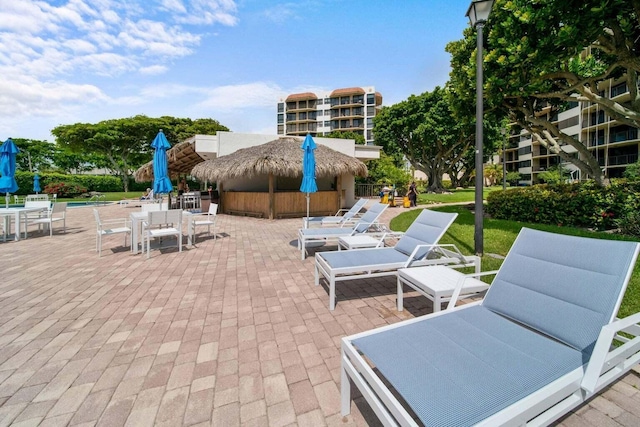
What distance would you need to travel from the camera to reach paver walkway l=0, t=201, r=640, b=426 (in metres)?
2.03

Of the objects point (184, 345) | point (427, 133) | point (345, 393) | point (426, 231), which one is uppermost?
point (427, 133)

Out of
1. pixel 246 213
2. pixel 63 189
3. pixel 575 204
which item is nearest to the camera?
pixel 575 204

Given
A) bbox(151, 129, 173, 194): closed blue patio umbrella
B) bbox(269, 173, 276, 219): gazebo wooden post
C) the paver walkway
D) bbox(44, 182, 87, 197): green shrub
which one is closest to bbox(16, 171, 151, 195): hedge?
bbox(44, 182, 87, 197): green shrub

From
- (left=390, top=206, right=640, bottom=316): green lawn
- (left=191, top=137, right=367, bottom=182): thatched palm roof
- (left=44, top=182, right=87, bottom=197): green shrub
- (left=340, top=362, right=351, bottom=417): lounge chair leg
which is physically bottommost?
(left=340, top=362, right=351, bottom=417): lounge chair leg

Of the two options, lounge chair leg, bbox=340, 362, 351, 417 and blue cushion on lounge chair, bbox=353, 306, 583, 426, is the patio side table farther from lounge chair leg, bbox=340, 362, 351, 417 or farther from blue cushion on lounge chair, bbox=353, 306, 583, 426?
lounge chair leg, bbox=340, 362, 351, 417

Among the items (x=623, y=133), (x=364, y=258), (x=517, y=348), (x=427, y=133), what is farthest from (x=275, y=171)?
(x=623, y=133)

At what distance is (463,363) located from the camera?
172 cm

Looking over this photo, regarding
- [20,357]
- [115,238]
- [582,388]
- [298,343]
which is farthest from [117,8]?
[582,388]

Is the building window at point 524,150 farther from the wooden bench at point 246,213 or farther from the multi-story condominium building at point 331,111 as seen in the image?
the wooden bench at point 246,213

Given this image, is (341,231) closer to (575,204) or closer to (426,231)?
(426,231)

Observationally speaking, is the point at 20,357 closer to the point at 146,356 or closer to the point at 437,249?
the point at 146,356

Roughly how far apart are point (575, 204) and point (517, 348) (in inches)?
332

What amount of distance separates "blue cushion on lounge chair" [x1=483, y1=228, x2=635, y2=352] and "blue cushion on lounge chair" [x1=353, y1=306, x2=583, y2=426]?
147mm

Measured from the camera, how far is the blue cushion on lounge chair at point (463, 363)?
141 centimetres
